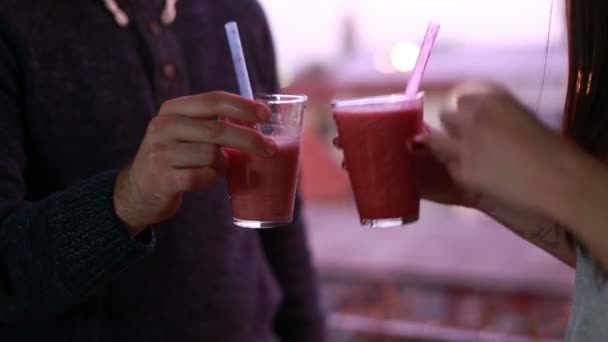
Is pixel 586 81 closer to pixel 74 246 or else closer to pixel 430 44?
pixel 430 44

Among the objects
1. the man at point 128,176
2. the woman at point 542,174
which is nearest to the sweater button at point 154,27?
the man at point 128,176

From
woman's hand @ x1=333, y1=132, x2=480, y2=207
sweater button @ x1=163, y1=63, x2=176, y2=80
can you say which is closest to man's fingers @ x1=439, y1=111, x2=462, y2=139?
woman's hand @ x1=333, y1=132, x2=480, y2=207

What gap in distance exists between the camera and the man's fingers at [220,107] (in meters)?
0.96

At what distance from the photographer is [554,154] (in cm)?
79

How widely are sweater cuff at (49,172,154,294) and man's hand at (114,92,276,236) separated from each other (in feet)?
0.10

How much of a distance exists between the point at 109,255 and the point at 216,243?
358 mm

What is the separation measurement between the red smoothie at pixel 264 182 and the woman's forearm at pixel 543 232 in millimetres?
329

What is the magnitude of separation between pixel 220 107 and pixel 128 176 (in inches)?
7.0

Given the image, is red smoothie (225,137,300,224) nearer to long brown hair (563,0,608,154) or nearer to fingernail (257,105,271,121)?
fingernail (257,105,271,121)

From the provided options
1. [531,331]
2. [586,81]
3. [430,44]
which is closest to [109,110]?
[430,44]

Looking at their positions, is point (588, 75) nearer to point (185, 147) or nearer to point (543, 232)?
point (543, 232)

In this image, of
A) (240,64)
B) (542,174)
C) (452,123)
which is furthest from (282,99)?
(542,174)

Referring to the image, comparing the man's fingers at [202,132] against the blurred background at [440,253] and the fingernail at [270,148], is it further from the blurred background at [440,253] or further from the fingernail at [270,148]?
the blurred background at [440,253]

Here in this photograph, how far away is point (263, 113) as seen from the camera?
987mm
